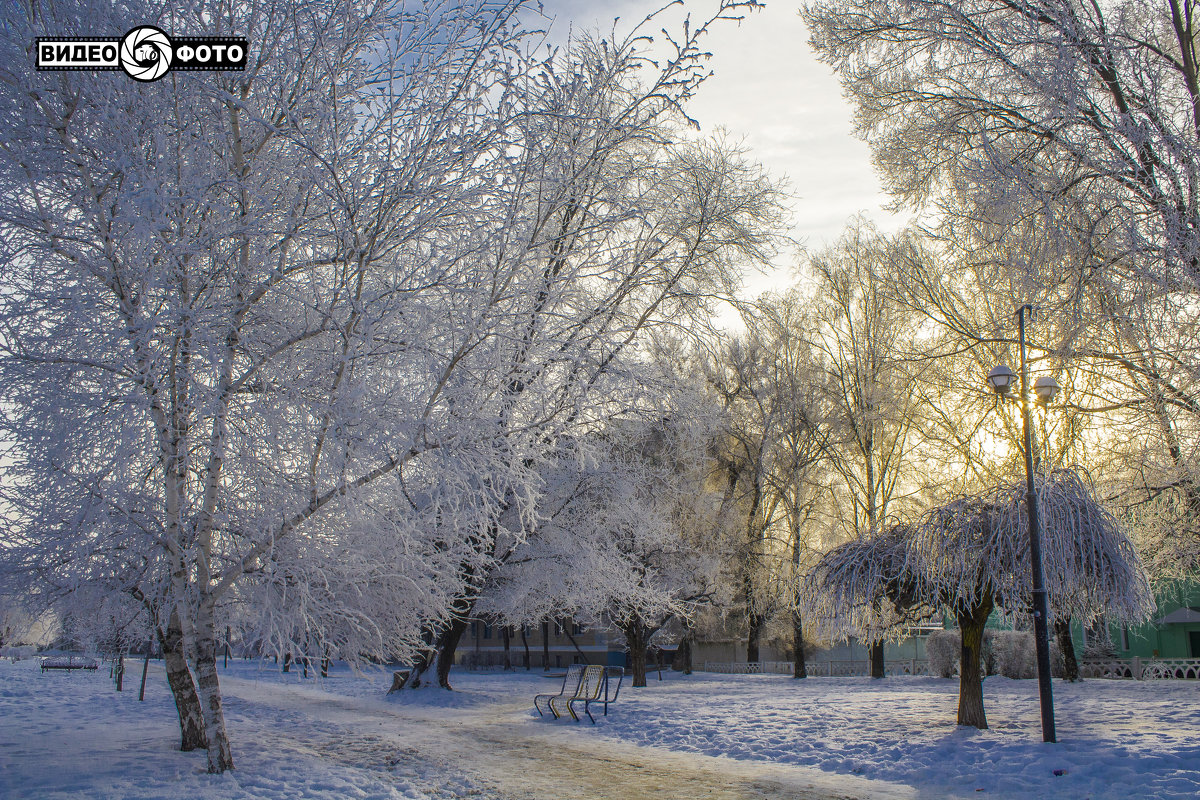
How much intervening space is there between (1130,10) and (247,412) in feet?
45.4

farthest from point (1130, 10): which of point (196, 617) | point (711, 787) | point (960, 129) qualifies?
point (196, 617)

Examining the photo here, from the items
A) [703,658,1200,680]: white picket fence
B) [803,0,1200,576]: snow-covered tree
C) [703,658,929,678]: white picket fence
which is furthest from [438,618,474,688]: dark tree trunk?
[703,658,1200,680]: white picket fence

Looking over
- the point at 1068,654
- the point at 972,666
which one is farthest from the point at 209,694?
the point at 1068,654

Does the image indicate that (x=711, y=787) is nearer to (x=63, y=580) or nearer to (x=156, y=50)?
(x=63, y=580)

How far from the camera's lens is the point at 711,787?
8094 millimetres

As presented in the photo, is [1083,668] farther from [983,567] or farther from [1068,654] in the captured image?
[983,567]

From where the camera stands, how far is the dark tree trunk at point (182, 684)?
26.3 feet

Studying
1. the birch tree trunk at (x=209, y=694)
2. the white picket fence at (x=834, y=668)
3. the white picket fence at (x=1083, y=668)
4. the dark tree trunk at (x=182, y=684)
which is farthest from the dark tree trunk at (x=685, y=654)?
the birch tree trunk at (x=209, y=694)

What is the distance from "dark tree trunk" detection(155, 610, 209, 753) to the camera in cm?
802

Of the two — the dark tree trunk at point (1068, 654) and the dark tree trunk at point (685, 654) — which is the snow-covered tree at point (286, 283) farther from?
the dark tree trunk at point (685, 654)

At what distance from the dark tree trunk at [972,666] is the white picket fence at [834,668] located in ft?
62.6

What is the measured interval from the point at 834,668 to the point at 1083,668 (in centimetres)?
935

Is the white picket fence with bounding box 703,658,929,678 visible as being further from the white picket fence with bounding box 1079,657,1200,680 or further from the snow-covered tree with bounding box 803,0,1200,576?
the snow-covered tree with bounding box 803,0,1200,576

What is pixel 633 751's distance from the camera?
10.6 m
